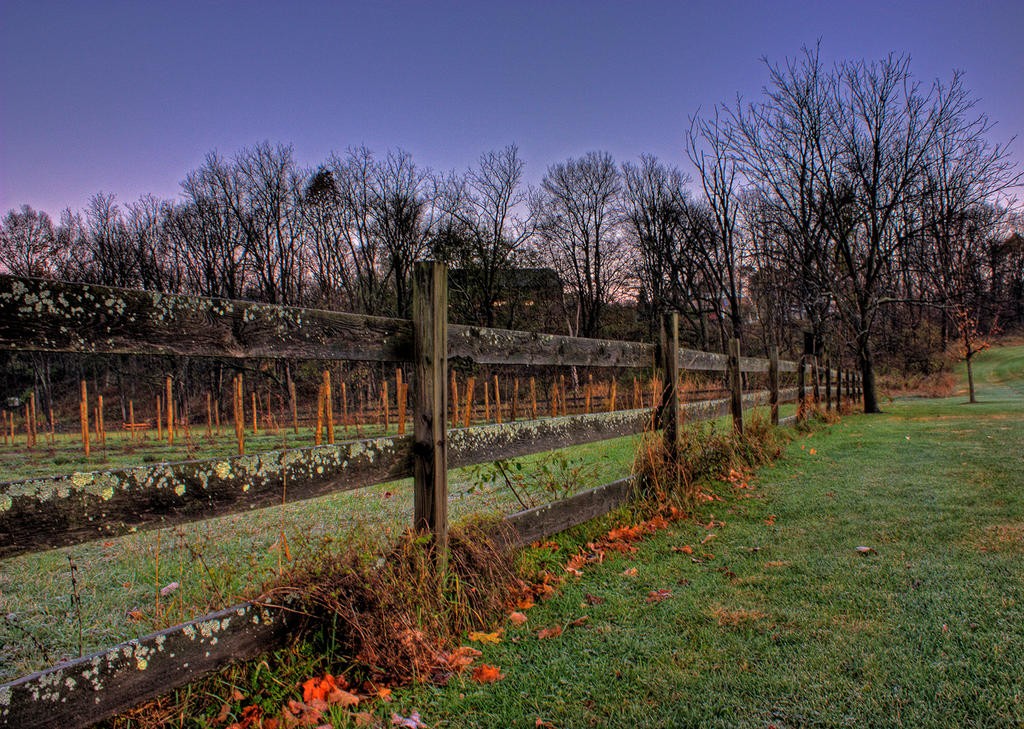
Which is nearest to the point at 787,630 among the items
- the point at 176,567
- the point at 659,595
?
the point at 659,595

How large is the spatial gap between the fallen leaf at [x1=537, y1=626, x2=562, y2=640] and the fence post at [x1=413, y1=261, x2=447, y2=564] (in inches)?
22.1

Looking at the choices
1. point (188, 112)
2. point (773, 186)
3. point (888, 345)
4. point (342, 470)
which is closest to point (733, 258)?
point (888, 345)

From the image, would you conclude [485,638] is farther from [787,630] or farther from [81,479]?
[81,479]

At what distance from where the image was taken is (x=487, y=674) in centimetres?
207

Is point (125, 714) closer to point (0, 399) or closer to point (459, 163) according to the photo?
point (459, 163)

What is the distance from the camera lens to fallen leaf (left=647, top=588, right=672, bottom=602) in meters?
2.75

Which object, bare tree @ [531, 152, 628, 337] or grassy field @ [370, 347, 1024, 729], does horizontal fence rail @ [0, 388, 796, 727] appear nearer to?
grassy field @ [370, 347, 1024, 729]

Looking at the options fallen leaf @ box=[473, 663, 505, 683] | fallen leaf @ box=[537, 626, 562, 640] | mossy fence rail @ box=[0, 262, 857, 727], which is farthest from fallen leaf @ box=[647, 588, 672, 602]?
fallen leaf @ box=[473, 663, 505, 683]

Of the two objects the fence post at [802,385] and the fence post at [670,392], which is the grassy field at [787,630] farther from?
the fence post at [802,385]

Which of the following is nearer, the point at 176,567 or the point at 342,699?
the point at 342,699

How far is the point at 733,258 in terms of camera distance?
91.2ft

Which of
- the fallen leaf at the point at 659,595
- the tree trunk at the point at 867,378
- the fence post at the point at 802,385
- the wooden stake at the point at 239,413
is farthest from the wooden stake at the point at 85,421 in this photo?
the tree trunk at the point at 867,378

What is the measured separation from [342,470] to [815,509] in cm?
392

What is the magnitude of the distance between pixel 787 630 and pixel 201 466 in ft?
8.06
